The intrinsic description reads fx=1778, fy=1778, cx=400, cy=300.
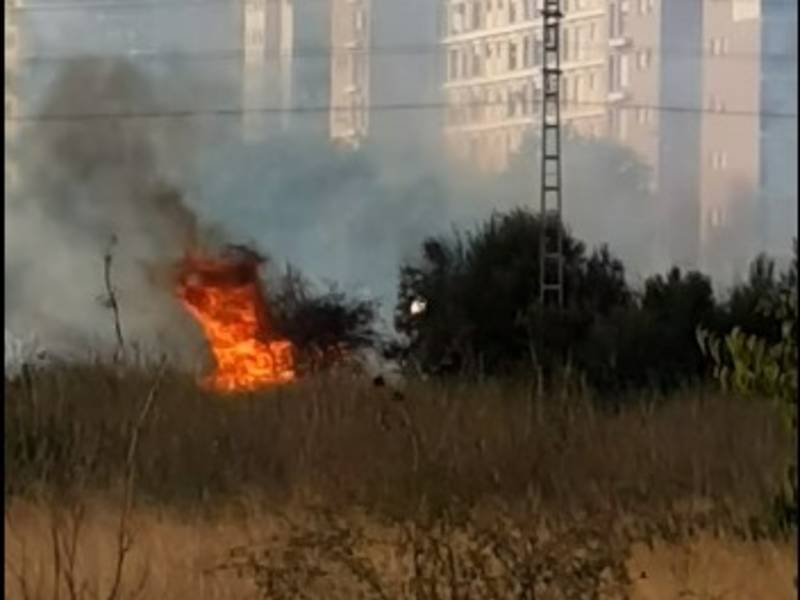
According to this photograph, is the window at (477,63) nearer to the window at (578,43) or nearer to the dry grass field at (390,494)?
the window at (578,43)

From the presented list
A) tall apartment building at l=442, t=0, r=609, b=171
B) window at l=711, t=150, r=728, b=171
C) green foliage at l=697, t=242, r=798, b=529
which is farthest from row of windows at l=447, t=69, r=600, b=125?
green foliage at l=697, t=242, r=798, b=529

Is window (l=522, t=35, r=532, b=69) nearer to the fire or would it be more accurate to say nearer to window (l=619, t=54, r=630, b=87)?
window (l=619, t=54, r=630, b=87)

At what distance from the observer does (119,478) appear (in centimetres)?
752

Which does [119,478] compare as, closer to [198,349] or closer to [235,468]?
[235,468]

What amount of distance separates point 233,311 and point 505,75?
4.19 meters

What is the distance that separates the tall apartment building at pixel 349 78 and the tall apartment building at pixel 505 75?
0.82m

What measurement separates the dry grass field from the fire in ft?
15.9

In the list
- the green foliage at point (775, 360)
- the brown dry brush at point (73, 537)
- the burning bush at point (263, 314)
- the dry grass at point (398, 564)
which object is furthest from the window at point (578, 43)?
the green foliage at point (775, 360)

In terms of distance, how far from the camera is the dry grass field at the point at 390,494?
224 inches

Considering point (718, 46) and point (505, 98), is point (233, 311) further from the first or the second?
point (718, 46)

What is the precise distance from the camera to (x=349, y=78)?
16531 millimetres

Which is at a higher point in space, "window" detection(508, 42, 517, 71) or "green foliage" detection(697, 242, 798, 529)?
"window" detection(508, 42, 517, 71)

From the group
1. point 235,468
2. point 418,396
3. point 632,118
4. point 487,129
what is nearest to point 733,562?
point 418,396

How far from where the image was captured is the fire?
16.6m
